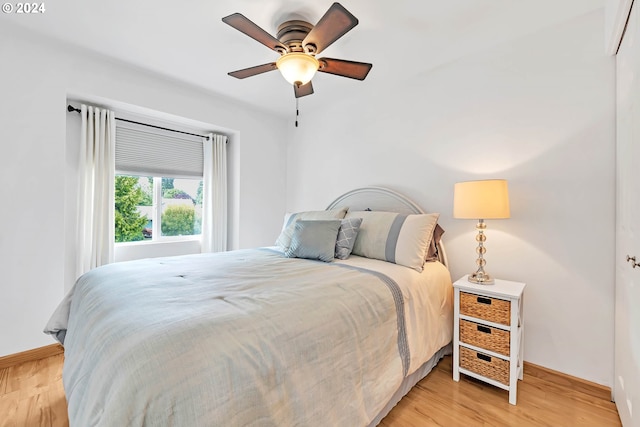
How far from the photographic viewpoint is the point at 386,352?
152cm

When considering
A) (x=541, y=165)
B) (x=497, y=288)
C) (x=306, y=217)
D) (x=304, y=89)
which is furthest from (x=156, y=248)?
(x=541, y=165)

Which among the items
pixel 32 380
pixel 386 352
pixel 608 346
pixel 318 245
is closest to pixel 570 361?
pixel 608 346

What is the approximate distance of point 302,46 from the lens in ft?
6.14

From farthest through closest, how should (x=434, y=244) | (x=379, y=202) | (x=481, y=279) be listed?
(x=379, y=202), (x=434, y=244), (x=481, y=279)

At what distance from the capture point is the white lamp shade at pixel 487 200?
6.20 ft

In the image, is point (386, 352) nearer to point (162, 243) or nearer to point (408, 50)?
point (408, 50)

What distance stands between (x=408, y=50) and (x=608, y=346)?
2.52 metres

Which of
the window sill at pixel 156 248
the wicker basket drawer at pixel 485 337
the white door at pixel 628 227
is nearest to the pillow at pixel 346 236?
the wicker basket drawer at pixel 485 337

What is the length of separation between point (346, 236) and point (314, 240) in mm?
281

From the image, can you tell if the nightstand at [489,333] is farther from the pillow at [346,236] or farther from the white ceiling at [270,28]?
the white ceiling at [270,28]

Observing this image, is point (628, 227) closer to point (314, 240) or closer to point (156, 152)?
point (314, 240)

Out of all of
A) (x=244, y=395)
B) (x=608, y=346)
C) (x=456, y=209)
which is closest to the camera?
(x=244, y=395)

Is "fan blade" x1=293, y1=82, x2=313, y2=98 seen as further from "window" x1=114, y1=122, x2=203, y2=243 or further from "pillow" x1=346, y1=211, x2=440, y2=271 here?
"window" x1=114, y1=122, x2=203, y2=243

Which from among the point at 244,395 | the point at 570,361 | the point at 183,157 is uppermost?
the point at 183,157
